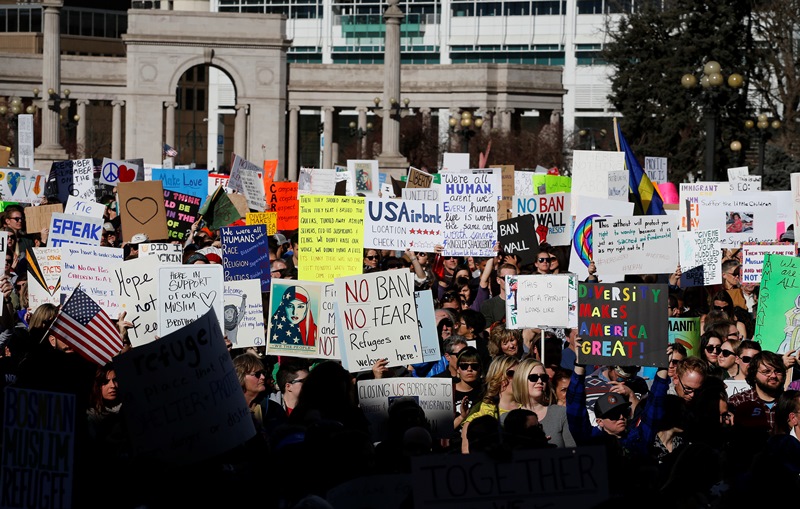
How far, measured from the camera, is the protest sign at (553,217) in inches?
722

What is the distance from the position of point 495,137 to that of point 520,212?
5184 cm

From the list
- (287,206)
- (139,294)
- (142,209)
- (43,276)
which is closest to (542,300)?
(139,294)

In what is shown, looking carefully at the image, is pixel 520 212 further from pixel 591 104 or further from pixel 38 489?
pixel 591 104

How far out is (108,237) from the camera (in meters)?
18.7

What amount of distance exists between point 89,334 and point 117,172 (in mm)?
17055

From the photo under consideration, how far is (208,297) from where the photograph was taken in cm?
1176

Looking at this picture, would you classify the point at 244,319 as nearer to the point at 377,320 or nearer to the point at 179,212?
the point at 377,320

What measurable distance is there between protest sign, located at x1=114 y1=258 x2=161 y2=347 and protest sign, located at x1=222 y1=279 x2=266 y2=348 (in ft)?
2.01

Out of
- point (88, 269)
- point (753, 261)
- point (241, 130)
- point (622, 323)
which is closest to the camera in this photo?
point (622, 323)

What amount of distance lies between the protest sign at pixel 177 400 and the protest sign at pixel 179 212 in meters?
12.7

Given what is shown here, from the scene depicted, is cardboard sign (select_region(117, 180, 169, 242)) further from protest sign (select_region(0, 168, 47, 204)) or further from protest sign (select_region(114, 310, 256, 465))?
protest sign (select_region(114, 310, 256, 465))

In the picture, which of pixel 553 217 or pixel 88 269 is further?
pixel 553 217

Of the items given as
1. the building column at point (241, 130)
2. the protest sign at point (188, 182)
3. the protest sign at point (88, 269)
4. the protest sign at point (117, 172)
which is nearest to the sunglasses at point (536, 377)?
the protest sign at point (88, 269)

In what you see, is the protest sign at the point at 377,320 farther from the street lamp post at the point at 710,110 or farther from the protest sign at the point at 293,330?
the street lamp post at the point at 710,110
